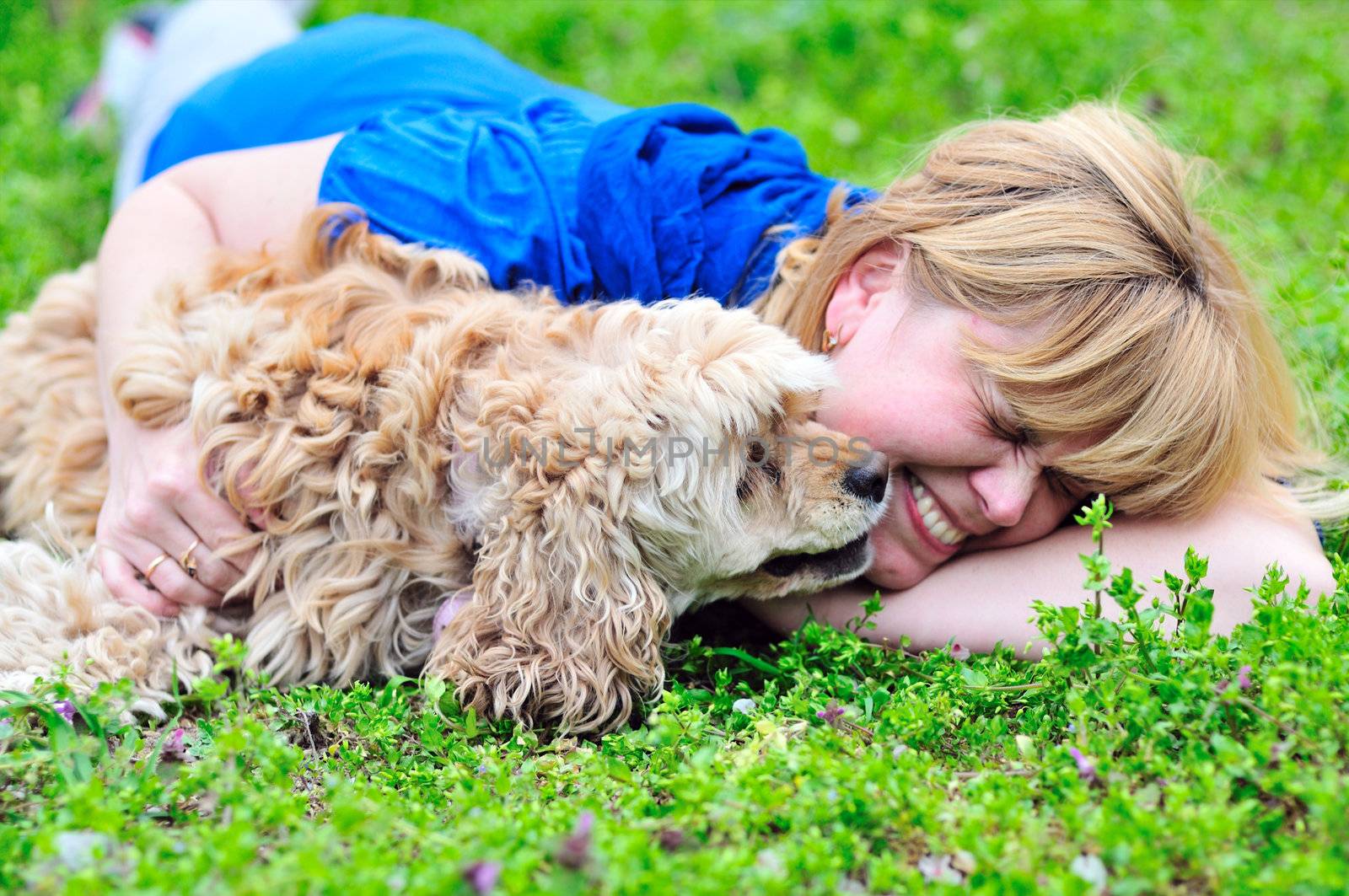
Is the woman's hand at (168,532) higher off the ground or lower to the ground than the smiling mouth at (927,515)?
lower

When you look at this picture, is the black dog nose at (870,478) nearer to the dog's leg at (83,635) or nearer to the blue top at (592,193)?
the blue top at (592,193)

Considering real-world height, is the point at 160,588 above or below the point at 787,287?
below

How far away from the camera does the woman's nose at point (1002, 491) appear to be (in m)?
3.19

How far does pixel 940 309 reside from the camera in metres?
3.27

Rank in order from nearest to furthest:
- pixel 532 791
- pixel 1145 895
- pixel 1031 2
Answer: pixel 1145 895
pixel 532 791
pixel 1031 2

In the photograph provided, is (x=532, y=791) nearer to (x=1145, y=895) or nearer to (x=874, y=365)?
(x=1145, y=895)

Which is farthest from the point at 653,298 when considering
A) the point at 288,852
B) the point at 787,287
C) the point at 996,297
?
the point at 288,852

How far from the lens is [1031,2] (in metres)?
6.32

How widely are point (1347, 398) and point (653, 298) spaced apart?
7.55ft

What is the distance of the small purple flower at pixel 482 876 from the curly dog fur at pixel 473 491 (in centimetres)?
96

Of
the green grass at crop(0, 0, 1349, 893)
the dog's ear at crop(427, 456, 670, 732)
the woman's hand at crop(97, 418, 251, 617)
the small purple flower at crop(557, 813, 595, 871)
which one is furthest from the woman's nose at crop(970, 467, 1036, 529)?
the woman's hand at crop(97, 418, 251, 617)

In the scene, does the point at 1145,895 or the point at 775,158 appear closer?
the point at 1145,895

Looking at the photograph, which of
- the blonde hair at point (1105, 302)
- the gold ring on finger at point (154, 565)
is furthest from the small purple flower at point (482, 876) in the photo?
the blonde hair at point (1105, 302)

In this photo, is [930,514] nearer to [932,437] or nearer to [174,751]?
[932,437]
